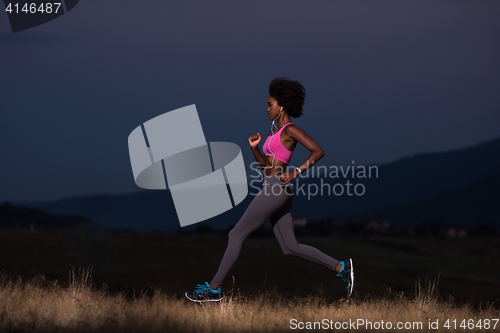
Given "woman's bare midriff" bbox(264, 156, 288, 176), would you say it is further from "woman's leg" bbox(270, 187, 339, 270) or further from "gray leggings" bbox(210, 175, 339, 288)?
"woman's leg" bbox(270, 187, 339, 270)

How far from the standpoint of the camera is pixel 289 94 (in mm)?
7230

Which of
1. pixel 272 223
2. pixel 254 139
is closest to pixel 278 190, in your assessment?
pixel 272 223

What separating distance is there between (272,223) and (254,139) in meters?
1.21

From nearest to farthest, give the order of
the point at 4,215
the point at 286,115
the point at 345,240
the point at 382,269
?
the point at 286,115
the point at 382,269
the point at 345,240
the point at 4,215

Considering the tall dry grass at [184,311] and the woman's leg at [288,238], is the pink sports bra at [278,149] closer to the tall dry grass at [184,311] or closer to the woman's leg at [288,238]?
the woman's leg at [288,238]

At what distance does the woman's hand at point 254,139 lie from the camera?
7469 millimetres

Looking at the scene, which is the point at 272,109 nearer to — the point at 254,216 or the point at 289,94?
the point at 289,94

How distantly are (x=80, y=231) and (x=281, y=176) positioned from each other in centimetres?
6267

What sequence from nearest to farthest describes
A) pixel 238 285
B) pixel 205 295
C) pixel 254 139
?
1. pixel 205 295
2. pixel 254 139
3. pixel 238 285

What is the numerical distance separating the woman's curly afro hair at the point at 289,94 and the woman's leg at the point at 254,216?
111cm

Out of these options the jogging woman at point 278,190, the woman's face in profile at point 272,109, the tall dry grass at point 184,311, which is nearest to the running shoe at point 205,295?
the jogging woman at point 278,190

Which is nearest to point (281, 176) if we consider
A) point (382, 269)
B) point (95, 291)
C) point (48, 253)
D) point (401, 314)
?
point (401, 314)

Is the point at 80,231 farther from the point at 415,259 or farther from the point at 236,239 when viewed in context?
the point at 236,239

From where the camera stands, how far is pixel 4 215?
12538 cm
